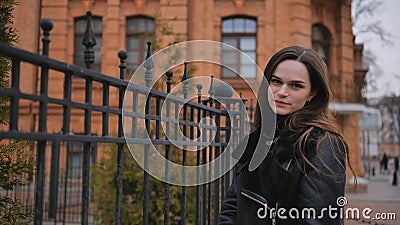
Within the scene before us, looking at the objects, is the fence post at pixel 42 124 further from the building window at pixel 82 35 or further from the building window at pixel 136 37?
the building window at pixel 82 35

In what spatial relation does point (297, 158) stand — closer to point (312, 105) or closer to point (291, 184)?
point (291, 184)

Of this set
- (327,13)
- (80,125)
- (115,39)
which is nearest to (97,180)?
(80,125)

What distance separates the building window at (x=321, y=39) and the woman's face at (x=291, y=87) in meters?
14.4

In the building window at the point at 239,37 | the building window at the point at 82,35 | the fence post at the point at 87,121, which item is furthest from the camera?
the building window at the point at 82,35

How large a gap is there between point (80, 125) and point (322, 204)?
12643mm

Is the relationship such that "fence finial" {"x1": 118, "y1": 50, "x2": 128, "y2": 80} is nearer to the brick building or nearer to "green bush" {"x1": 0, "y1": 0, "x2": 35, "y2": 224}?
"green bush" {"x1": 0, "y1": 0, "x2": 35, "y2": 224}

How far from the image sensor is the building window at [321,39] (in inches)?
627

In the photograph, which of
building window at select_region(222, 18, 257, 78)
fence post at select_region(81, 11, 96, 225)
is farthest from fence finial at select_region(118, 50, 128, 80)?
building window at select_region(222, 18, 257, 78)

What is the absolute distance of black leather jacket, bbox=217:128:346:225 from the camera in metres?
1.79

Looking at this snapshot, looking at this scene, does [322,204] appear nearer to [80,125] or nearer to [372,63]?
[80,125]

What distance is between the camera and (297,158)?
6.26ft

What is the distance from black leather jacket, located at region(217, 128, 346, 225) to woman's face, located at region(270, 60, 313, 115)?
0.15 m

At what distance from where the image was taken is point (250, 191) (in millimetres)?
2072

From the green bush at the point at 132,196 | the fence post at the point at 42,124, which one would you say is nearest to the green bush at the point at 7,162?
→ the fence post at the point at 42,124
